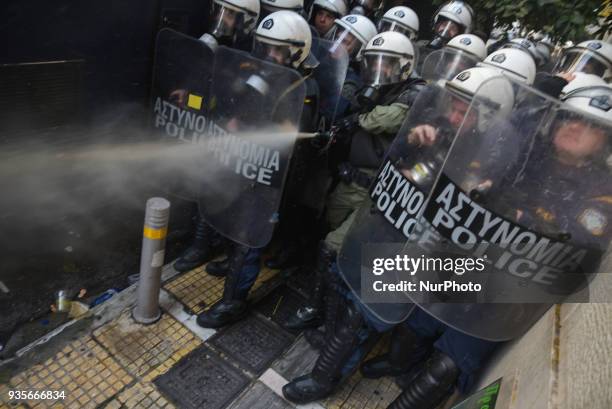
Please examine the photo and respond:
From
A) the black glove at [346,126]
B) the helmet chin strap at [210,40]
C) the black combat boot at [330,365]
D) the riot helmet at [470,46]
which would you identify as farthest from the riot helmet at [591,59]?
the black combat boot at [330,365]

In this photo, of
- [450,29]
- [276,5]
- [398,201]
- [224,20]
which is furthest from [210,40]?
[450,29]

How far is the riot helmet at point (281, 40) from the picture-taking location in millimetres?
3330

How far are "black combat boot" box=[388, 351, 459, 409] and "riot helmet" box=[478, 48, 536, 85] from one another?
8.78ft

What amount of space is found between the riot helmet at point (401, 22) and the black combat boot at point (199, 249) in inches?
161

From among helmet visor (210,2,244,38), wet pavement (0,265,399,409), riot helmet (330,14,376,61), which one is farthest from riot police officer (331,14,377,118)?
wet pavement (0,265,399,409)

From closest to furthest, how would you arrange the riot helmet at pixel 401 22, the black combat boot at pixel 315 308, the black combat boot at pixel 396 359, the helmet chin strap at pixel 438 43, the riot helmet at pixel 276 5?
1. the black combat boot at pixel 396 359
2. the black combat boot at pixel 315 308
3. the riot helmet at pixel 276 5
4. the riot helmet at pixel 401 22
5. the helmet chin strap at pixel 438 43

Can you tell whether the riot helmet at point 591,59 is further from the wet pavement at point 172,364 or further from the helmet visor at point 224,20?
the wet pavement at point 172,364

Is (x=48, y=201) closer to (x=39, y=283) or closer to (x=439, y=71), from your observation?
(x=39, y=283)

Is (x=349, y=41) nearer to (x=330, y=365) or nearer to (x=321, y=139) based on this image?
(x=321, y=139)

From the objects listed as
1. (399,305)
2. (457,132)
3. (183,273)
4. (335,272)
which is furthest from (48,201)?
(457,132)

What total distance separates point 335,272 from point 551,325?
1676 mm

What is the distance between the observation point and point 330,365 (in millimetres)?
Answer: 3041

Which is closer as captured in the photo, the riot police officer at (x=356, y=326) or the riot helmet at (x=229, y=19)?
the riot police officer at (x=356, y=326)

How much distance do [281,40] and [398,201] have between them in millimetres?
1685
